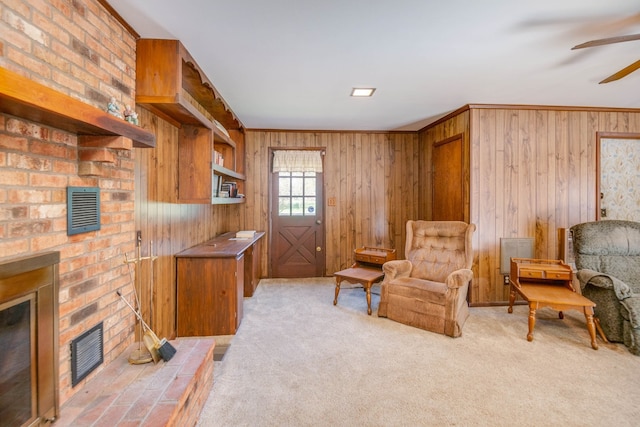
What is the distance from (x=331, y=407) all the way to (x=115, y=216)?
70.5 inches

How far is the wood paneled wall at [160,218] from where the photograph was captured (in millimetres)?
2168

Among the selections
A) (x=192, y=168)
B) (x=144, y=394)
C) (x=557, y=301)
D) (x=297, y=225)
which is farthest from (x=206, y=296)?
(x=557, y=301)

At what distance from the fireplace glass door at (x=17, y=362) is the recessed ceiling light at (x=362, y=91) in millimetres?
2965

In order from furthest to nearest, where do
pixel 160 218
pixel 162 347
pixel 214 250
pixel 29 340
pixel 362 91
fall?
pixel 362 91 < pixel 214 250 < pixel 160 218 < pixel 162 347 < pixel 29 340

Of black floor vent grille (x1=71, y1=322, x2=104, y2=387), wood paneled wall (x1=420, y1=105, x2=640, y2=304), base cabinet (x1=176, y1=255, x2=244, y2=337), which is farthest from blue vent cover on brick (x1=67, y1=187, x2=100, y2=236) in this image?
wood paneled wall (x1=420, y1=105, x2=640, y2=304)

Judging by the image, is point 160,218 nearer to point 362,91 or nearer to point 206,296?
point 206,296

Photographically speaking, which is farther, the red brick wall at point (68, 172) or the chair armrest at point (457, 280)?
the chair armrest at point (457, 280)

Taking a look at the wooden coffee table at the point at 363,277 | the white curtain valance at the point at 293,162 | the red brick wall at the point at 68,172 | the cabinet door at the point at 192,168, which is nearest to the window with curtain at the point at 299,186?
the white curtain valance at the point at 293,162

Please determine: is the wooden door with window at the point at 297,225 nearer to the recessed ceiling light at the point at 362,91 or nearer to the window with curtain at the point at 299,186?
the window with curtain at the point at 299,186

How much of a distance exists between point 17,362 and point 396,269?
300 cm

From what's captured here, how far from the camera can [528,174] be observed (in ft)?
12.3

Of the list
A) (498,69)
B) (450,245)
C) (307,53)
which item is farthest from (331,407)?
(498,69)

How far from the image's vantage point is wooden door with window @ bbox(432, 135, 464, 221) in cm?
394

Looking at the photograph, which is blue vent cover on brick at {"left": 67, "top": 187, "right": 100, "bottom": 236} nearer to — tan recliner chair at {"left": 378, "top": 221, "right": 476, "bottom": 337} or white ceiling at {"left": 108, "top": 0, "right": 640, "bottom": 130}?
white ceiling at {"left": 108, "top": 0, "right": 640, "bottom": 130}
